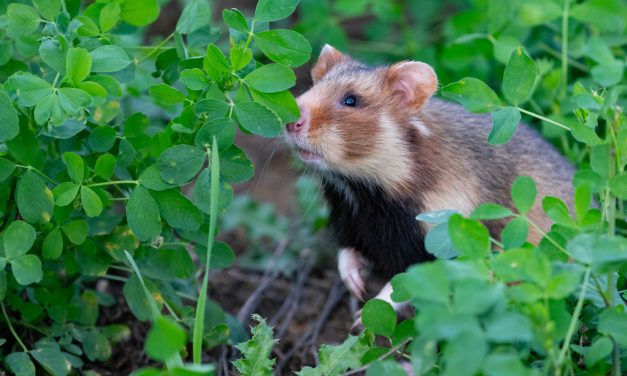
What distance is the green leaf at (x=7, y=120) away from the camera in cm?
325

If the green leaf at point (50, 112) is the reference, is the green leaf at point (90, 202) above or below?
below

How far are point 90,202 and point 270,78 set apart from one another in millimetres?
834

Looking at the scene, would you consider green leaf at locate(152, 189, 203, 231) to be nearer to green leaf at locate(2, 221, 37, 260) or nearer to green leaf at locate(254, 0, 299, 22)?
green leaf at locate(2, 221, 37, 260)

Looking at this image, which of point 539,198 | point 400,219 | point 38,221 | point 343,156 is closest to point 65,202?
point 38,221

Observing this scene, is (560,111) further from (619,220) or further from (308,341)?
(308,341)

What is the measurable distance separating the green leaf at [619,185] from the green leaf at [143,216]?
168 cm

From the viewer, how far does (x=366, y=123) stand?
159 inches

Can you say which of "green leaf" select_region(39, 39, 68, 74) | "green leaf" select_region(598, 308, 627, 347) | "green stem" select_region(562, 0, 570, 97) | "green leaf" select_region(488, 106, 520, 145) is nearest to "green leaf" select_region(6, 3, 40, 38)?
"green leaf" select_region(39, 39, 68, 74)

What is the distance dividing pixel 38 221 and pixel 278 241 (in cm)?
265

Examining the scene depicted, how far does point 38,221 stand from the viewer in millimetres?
3438

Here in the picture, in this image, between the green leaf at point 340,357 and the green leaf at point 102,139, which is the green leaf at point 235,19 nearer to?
the green leaf at point 102,139

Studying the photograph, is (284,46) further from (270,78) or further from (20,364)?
(20,364)

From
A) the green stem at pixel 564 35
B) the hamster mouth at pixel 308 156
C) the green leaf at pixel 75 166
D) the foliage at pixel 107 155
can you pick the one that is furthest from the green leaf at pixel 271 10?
the green stem at pixel 564 35

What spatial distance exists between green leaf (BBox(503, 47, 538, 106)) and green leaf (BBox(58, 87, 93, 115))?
5.24ft
